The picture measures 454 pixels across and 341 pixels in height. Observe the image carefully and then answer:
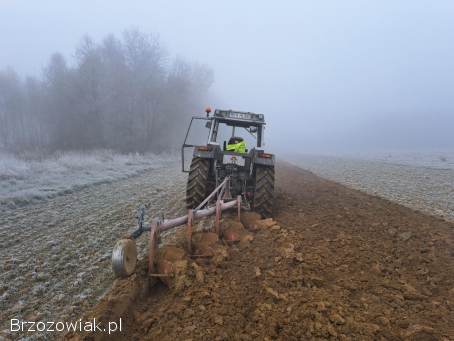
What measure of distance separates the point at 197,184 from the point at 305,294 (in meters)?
3.75

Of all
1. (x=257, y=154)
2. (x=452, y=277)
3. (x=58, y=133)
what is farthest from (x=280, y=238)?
(x=58, y=133)

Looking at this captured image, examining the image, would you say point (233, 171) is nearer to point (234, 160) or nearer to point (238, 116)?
point (234, 160)

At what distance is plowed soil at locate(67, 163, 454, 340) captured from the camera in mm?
2422

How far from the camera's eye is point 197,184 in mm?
6348

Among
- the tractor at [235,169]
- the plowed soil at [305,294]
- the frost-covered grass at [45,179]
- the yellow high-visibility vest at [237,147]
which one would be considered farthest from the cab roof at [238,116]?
the frost-covered grass at [45,179]

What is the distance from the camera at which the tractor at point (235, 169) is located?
20.4ft

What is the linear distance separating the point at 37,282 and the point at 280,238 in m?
2.84

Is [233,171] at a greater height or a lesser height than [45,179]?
greater

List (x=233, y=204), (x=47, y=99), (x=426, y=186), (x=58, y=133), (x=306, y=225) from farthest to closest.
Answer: (x=47, y=99) < (x=58, y=133) < (x=426, y=186) < (x=306, y=225) < (x=233, y=204)

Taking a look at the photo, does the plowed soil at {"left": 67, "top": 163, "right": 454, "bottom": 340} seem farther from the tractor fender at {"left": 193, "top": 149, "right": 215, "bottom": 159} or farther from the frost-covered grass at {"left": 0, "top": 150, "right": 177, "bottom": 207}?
the frost-covered grass at {"left": 0, "top": 150, "right": 177, "bottom": 207}

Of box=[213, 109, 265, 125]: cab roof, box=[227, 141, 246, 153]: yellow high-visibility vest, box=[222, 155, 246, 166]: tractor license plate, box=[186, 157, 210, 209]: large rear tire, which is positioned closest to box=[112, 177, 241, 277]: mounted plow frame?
box=[186, 157, 210, 209]: large rear tire

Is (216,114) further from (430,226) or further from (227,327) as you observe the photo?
(227,327)

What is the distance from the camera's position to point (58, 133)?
31.0 metres

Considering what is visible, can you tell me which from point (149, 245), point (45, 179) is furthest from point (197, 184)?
point (45, 179)
